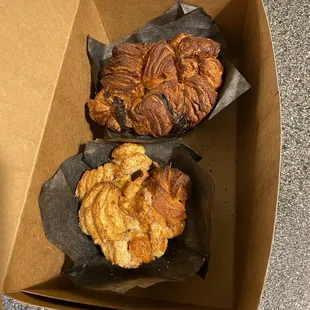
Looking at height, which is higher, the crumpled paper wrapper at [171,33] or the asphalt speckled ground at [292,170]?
the crumpled paper wrapper at [171,33]

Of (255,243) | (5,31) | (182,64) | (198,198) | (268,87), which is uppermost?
(5,31)

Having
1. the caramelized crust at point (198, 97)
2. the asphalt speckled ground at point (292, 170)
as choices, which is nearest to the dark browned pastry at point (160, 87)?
the caramelized crust at point (198, 97)

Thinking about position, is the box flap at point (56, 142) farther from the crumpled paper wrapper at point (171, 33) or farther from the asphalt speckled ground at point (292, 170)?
the asphalt speckled ground at point (292, 170)

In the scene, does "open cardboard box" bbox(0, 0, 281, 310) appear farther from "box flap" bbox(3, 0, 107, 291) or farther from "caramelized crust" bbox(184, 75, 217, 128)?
"caramelized crust" bbox(184, 75, 217, 128)

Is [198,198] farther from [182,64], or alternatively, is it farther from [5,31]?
[5,31]

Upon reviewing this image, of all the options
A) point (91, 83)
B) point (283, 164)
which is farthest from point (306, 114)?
point (91, 83)

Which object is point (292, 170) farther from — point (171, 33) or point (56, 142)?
point (56, 142)
